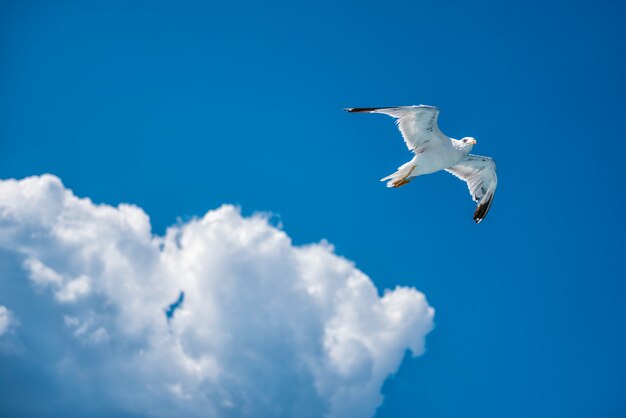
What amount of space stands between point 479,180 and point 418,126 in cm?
504

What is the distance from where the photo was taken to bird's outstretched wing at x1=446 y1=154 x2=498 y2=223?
81.6 feet

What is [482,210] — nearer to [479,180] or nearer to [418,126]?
[479,180]

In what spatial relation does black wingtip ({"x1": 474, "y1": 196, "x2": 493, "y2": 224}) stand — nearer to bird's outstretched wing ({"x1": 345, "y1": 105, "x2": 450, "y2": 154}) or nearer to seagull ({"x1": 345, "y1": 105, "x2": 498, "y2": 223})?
seagull ({"x1": 345, "y1": 105, "x2": 498, "y2": 223})

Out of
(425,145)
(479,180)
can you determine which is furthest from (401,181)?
(479,180)

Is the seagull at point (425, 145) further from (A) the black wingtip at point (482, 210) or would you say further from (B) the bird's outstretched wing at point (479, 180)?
(A) the black wingtip at point (482, 210)

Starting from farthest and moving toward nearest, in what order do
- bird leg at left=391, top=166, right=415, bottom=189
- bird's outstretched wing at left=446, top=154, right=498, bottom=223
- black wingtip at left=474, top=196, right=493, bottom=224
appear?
black wingtip at left=474, top=196, right=493, bottom=224, bird's outstretched wing at left=446, top=154, right=498, bottom=223, bird leg at left=391, top=166, right=415, bottom=189

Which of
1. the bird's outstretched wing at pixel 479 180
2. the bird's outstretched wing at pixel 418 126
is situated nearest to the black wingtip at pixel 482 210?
the bird's outstretched wing at pixel 479 180

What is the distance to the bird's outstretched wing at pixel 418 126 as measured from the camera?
20.9 m

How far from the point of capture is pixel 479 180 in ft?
82.8

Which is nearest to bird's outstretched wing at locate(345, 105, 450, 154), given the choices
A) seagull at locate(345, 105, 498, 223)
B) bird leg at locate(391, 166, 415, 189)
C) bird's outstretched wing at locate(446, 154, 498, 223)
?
seagull at locate(345, 105, 498, 223)

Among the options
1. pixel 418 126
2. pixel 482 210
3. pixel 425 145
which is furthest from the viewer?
pixel 482 210

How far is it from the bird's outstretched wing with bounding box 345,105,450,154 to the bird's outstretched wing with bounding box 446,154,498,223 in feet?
9.93

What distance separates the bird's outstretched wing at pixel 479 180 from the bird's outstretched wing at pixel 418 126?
303 centimetres

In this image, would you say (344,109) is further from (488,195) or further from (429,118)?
(488,195)
